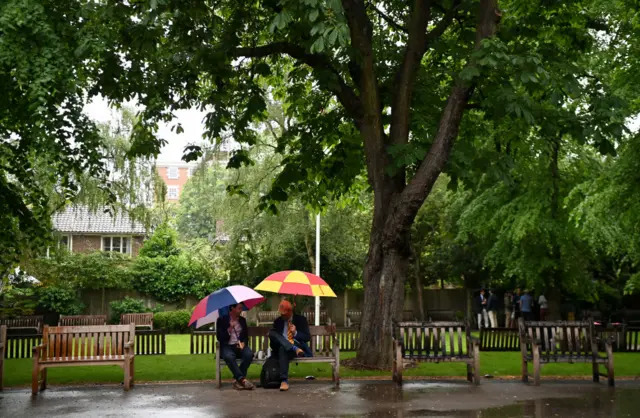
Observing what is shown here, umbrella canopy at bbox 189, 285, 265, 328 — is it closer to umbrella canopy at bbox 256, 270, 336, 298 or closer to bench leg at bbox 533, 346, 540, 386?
umbrella canopy at bbox 256, 270, 336, 298

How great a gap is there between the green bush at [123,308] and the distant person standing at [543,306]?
17.2m

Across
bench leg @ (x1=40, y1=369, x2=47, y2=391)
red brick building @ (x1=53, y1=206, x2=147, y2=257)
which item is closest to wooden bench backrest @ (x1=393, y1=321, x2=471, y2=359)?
bench leg @ (x1=40, y1=369, x2=47, y2=391)

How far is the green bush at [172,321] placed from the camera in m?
33.9

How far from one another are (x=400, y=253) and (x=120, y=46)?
22.5 ft

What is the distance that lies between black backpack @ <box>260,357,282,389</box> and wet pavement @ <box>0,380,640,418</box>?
0.27 m

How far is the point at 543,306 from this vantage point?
30.4 m

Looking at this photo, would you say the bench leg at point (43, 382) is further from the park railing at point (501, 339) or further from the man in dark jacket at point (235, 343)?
the park railing at point (501, 339)

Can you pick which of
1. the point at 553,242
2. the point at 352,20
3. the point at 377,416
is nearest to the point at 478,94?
the point at 352,20

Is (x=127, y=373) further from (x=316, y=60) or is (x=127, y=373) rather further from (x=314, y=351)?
(x=316, y=60)

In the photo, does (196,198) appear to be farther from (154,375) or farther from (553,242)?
(154,375)

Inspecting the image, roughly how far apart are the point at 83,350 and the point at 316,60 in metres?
7.31

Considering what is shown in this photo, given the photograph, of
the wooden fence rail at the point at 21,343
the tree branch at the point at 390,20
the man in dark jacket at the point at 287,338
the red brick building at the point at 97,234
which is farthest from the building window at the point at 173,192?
the man in dark jacket at the point at 287,338

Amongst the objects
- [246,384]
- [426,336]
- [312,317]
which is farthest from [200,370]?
[312,317]

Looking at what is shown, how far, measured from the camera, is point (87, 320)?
25.4m
